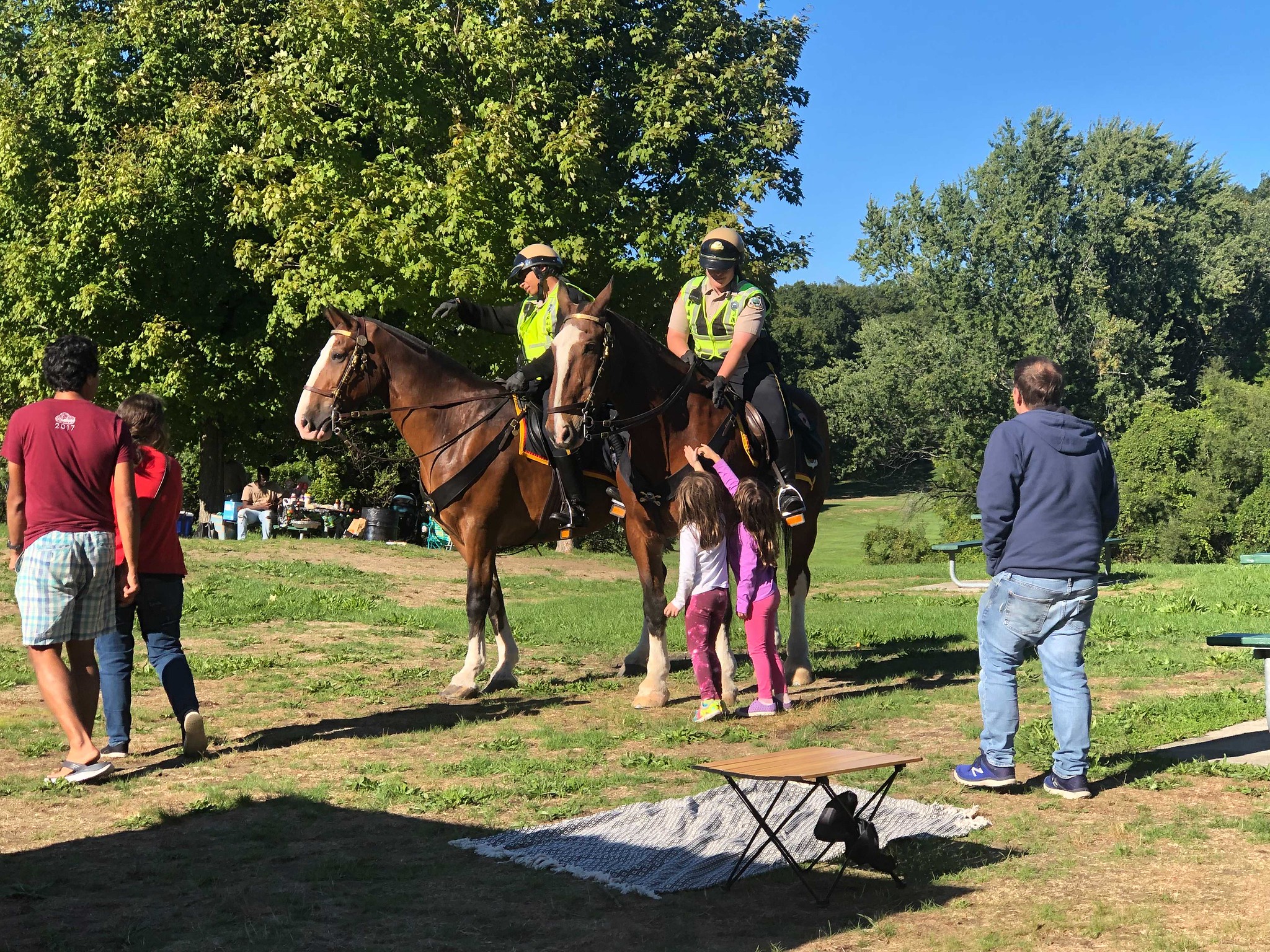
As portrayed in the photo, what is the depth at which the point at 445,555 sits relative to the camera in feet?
80.8

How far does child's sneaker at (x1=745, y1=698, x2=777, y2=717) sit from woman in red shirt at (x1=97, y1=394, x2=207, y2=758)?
3.75m

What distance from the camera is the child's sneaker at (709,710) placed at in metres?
8.93

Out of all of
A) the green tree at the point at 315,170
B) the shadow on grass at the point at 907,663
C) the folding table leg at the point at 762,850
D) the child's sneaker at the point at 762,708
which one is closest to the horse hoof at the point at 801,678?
the shadow on grass at the point at 907,663

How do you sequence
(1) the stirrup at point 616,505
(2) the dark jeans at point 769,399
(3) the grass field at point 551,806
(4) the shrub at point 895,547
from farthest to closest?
(4) the shrub at point 895,547 → (1) the stirrup at point 616,505 → (2) the dark jeans at point 769,399 → (3) the grass field at point 551,806

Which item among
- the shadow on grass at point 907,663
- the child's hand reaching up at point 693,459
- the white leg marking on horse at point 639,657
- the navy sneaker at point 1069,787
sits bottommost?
the navy sneaker at point 1069,787

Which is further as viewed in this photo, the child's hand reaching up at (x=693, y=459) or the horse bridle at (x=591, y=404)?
the child's hand reaching up at (x=693, y=459)

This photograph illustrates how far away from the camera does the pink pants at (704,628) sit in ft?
29.5

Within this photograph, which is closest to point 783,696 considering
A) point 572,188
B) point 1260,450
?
point 572,188

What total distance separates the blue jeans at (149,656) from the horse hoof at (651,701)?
3.27 meters

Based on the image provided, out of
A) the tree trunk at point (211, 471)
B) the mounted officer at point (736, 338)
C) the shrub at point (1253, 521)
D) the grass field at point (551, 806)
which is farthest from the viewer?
the shrub at point (1253, 521)

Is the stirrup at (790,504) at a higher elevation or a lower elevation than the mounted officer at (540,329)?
lower

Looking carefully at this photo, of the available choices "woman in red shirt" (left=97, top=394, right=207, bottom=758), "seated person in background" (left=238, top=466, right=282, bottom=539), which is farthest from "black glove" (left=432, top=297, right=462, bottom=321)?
"seated person in background" (left=238, top=466, right=282, bottom=539)

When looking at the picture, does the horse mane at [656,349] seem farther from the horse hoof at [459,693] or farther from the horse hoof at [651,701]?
the horse hoof at [459,693]

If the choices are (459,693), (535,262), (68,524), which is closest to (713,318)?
(535,262)
